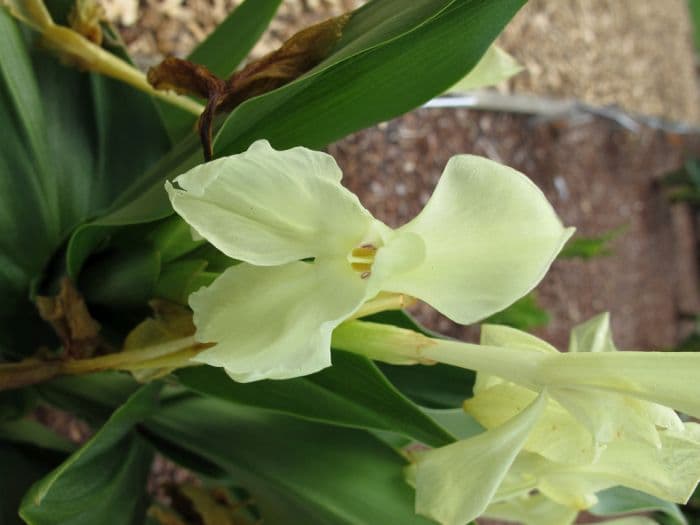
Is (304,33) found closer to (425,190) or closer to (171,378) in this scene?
(171,378)

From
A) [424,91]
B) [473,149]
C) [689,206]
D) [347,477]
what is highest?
[424,91]

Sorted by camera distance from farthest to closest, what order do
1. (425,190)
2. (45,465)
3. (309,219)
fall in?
(425,190) < (45,465) < (309,219)

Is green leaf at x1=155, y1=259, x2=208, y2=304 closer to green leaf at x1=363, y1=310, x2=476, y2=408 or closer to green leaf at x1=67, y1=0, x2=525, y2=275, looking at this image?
green leaf at x1=67, y1=0, x2=525, y2=275

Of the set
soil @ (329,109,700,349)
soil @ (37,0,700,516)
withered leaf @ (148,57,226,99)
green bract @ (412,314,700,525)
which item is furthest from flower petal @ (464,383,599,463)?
soil @ (329,109,700,349)

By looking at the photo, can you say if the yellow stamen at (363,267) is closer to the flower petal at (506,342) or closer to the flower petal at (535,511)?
the flower petal at (506,342)

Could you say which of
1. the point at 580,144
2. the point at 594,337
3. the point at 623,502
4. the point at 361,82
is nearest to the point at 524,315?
the point at 623,502

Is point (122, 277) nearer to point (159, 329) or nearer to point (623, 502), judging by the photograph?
point (159, 329)

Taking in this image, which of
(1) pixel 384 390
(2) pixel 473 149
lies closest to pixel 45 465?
(1) pixel 384 390
